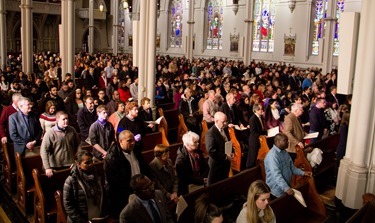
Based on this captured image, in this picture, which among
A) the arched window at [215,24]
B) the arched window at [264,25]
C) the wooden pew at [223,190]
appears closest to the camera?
the wooden pew at [223,190]

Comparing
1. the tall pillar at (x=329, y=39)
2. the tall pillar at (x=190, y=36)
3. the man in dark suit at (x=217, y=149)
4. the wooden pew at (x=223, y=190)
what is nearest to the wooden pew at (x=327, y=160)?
the wooden pew at (x=223, y=190)

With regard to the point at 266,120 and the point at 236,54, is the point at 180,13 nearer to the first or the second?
the point at 236,54

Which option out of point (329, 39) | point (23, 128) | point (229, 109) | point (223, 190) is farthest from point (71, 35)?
point (329, 39)

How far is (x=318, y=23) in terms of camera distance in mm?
24734

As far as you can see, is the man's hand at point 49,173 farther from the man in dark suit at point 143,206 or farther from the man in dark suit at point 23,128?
the man in dark suit at point 143,206

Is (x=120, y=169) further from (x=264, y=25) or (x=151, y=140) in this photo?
(x=264, y=25)

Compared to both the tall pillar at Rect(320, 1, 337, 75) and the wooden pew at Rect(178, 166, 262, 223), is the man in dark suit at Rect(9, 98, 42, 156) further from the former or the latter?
the tall pillar at Rect(320, 1, 337, 75)

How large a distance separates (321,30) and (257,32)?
5.20 meters

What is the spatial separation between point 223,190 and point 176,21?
31.2m

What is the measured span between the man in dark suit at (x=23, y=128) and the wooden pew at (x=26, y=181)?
35 cm

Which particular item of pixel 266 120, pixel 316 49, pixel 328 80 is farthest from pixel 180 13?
pixel 266 120

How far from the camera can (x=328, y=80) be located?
1608cm

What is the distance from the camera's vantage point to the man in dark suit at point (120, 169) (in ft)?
14.6

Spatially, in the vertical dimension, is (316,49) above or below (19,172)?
above
